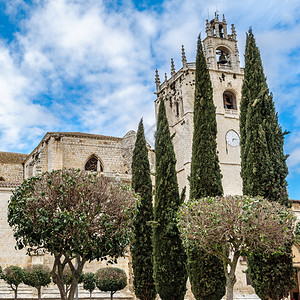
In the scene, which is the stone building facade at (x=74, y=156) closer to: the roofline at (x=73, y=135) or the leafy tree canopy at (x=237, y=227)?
the roofline at (x=73, y=135)

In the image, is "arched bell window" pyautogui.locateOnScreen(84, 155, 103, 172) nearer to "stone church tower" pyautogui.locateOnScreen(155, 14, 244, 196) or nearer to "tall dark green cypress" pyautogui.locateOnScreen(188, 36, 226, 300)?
"stone church tower" pyautogui.locateOnScreen(155, 14, 244, 196)

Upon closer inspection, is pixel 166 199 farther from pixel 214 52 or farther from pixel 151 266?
pixel 214 52

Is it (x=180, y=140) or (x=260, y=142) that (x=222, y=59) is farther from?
(x=260, y=142)

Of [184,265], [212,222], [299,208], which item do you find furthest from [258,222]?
[299,208]

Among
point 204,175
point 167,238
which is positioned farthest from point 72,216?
point 204,175

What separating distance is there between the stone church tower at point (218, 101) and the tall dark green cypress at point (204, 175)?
12.6 m

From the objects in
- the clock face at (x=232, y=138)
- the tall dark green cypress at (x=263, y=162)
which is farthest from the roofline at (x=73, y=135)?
the tall dark green cypress at (x=263, y=162)

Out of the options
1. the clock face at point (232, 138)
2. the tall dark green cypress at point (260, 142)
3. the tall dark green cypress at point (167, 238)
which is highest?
the clock face at point (232, 138)

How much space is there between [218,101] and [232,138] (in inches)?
112

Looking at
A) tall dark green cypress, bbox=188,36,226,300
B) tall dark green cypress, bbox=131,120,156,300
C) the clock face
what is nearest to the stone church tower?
the clock face

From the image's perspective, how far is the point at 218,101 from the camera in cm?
3011

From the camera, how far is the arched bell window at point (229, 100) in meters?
31.3

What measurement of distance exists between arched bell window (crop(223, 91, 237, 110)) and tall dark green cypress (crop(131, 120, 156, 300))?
15.7m

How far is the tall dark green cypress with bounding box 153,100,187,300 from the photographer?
14391mm
